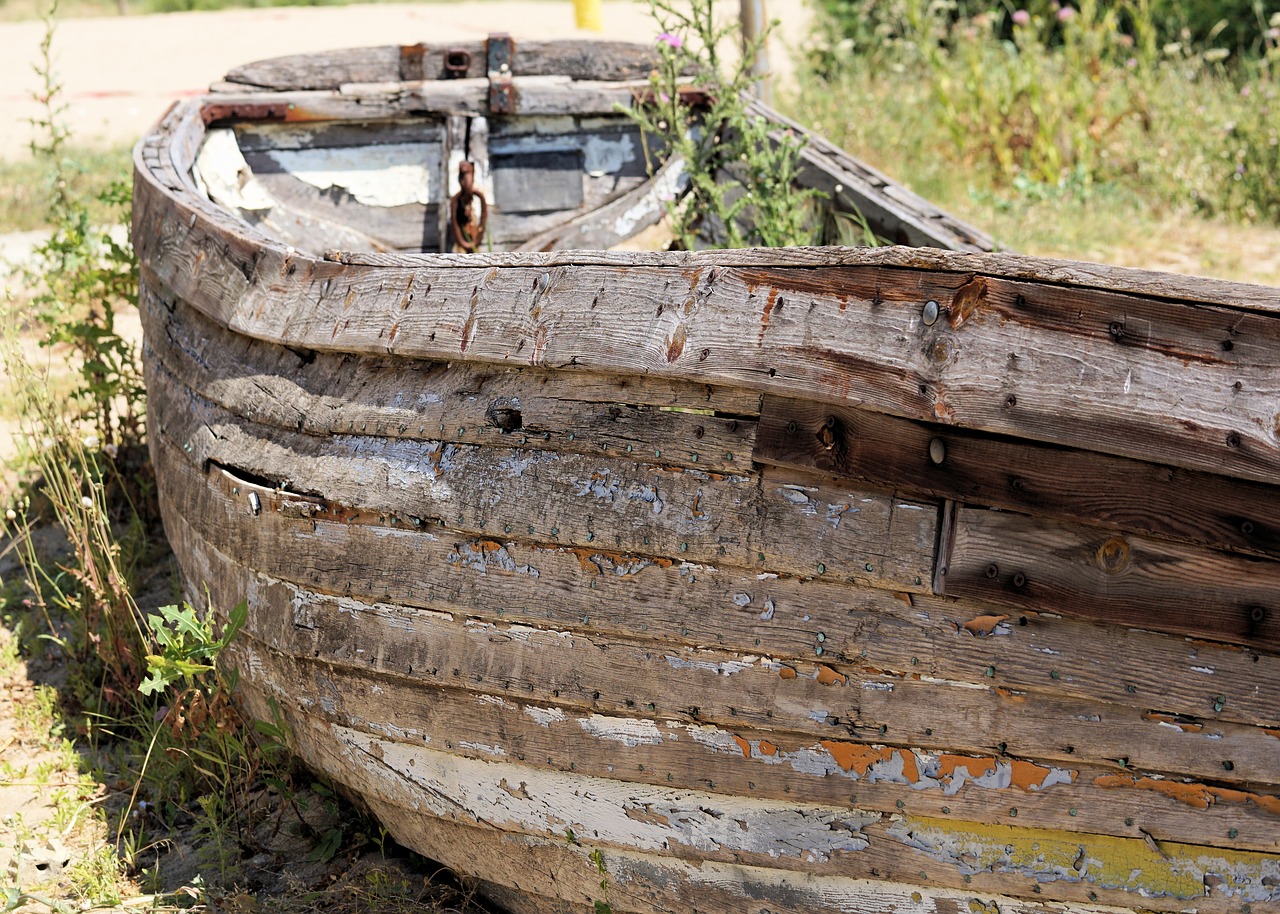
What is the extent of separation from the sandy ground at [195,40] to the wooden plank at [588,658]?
876 cm

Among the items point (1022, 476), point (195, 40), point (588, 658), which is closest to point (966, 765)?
point (1022, 476)

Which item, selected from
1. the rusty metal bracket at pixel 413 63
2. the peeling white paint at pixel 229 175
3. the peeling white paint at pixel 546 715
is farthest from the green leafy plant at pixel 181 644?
the rusty metal bracket at pixel 413 63

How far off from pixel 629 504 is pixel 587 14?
12.5 metres

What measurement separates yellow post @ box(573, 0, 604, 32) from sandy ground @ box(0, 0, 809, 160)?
0.69 ft

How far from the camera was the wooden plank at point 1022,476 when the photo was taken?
1.46 m

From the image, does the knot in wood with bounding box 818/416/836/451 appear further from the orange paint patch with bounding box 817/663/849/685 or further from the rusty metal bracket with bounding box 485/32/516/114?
the rusty metal bracket with bounding box 485/32/516/114

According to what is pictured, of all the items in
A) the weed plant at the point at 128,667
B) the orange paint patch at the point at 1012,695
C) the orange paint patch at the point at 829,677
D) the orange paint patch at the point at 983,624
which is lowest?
the weed plant at the point at 128,667

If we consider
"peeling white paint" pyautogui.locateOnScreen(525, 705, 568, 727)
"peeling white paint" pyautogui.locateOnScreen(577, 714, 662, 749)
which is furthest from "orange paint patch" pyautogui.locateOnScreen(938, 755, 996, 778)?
"peeling white paint" pyautogui.locateOnScreen(525, 705, 568, 727)

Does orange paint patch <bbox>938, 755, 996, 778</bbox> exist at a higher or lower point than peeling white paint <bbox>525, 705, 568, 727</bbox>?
higher

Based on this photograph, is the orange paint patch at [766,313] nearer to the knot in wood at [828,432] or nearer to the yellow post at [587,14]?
the knot in wood at [828,432]

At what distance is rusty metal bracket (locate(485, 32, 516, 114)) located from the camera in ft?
15.1

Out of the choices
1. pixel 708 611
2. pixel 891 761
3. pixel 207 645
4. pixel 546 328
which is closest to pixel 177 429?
pixel 207 645

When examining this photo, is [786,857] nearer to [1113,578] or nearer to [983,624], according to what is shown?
[983,624]

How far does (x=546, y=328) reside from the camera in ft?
6.03
